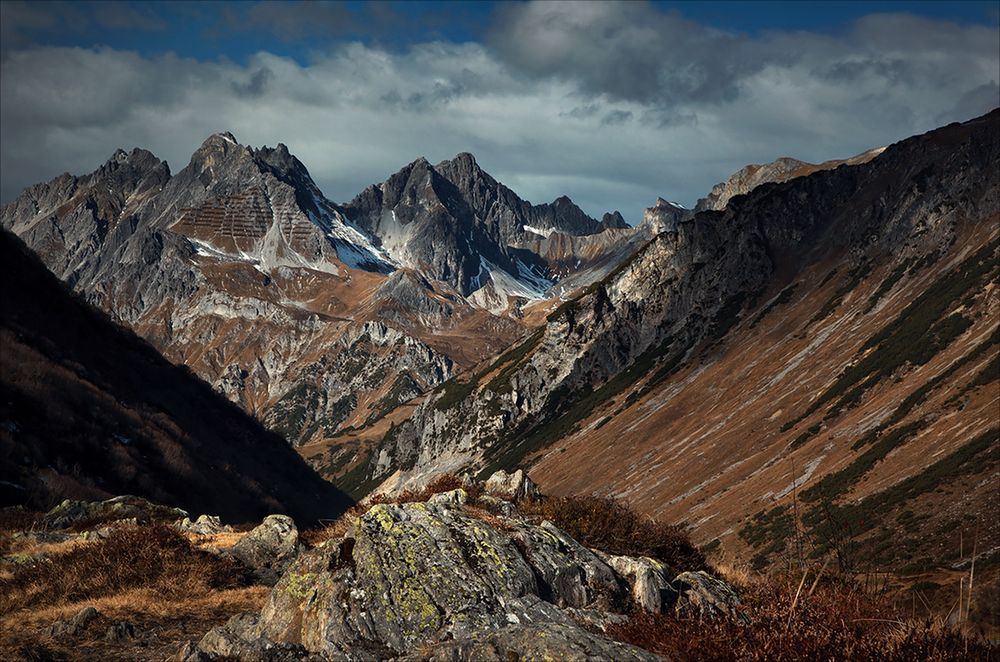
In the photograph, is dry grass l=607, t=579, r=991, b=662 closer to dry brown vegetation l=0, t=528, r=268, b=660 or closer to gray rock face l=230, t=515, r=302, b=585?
dry brown vegetation l=0, t=528, r=268, b=660

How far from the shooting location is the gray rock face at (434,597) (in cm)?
963

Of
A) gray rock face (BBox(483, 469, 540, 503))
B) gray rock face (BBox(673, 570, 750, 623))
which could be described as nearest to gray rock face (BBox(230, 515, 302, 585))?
gray rock face (BBox(483, 469, 540, 503))

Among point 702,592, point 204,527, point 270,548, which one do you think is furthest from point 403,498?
point 204,527

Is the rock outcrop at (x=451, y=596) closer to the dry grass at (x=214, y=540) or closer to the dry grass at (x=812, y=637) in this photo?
the dry grass at (x=812, y=637)

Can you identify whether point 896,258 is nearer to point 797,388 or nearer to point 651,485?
point 797,388

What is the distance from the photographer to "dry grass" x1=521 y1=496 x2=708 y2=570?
1669 centimetres

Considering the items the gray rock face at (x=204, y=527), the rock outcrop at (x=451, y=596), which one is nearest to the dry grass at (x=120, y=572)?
the rock outcrop at (x=451, y=596)

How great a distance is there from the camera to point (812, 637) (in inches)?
326

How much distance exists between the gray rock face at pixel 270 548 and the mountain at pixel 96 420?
22.2m

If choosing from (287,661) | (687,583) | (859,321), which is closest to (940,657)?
(687,583)

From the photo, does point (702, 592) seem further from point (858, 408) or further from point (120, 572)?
point (858, 408)

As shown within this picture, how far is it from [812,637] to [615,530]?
29.5 ft

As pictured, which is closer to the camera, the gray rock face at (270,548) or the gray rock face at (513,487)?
the gray rock face at (513,487)

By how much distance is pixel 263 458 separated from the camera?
107 metres
